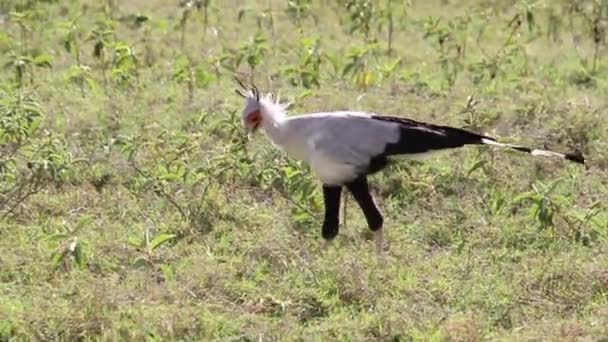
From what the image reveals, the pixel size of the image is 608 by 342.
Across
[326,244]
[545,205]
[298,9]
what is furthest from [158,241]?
[298,9]

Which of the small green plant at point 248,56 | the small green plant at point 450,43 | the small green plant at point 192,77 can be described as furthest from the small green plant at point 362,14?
the small green plant at point 192,77

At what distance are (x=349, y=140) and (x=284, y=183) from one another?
1.08 m

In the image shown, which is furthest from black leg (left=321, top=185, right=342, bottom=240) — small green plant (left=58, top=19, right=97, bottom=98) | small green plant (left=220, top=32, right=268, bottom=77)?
small green plant (left=58, top=19, right=97, bottom=98)

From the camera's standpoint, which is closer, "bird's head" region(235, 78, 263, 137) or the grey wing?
the grey wing

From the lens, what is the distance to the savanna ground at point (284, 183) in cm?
476

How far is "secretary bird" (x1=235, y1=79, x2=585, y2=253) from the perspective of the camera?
201 inches

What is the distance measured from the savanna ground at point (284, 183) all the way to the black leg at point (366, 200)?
0.50 ft

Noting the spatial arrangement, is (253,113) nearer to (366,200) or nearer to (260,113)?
(260,113)

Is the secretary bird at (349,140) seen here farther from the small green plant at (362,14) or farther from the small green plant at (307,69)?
the small green plant at (362,14)

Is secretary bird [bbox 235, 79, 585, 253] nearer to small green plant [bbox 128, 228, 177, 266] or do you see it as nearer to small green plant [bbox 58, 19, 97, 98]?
Result: small green plant [bbox 128, 228, 177, 266]

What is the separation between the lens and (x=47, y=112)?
7.31m

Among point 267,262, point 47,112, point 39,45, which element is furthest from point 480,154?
point 39,45

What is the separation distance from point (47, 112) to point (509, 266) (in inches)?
126

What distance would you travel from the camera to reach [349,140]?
16.7ft
